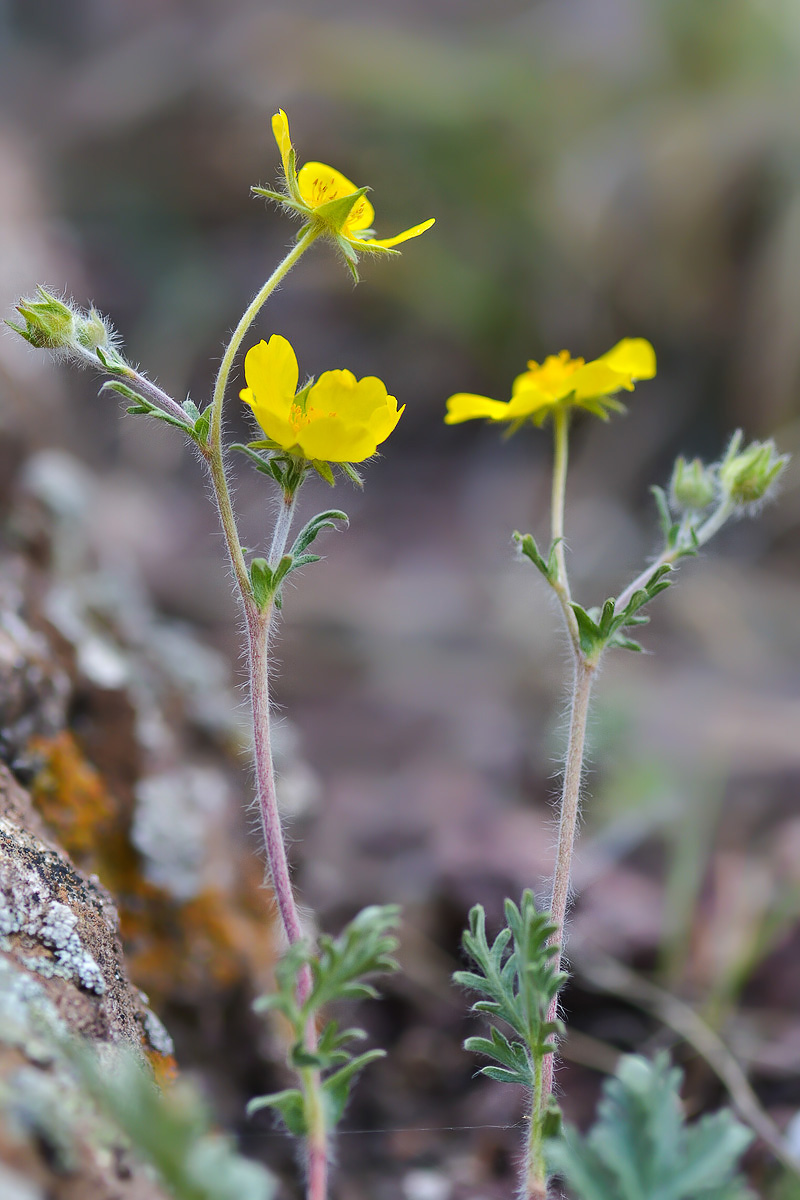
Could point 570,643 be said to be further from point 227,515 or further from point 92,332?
point 92,332

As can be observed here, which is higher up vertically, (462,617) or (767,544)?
(767,544)

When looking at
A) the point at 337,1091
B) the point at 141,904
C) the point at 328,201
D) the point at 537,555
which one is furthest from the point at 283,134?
the point at 141,904

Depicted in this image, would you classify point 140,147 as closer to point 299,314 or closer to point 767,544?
point 299,314

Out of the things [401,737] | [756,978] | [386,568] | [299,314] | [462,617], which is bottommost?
[756,978]

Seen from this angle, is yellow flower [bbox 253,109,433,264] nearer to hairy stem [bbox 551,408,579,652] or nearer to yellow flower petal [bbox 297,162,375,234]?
yellow flower petal [bbox 297,162,375,234]

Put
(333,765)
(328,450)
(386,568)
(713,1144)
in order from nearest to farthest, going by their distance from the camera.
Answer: (713,1144) < (328,450) < (333,765) < (386,568)

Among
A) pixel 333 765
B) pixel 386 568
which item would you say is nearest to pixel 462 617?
pixel 386 568

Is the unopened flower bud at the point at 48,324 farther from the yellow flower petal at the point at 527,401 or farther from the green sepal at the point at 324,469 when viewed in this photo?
the yellow flower petal at the point at 527,401
